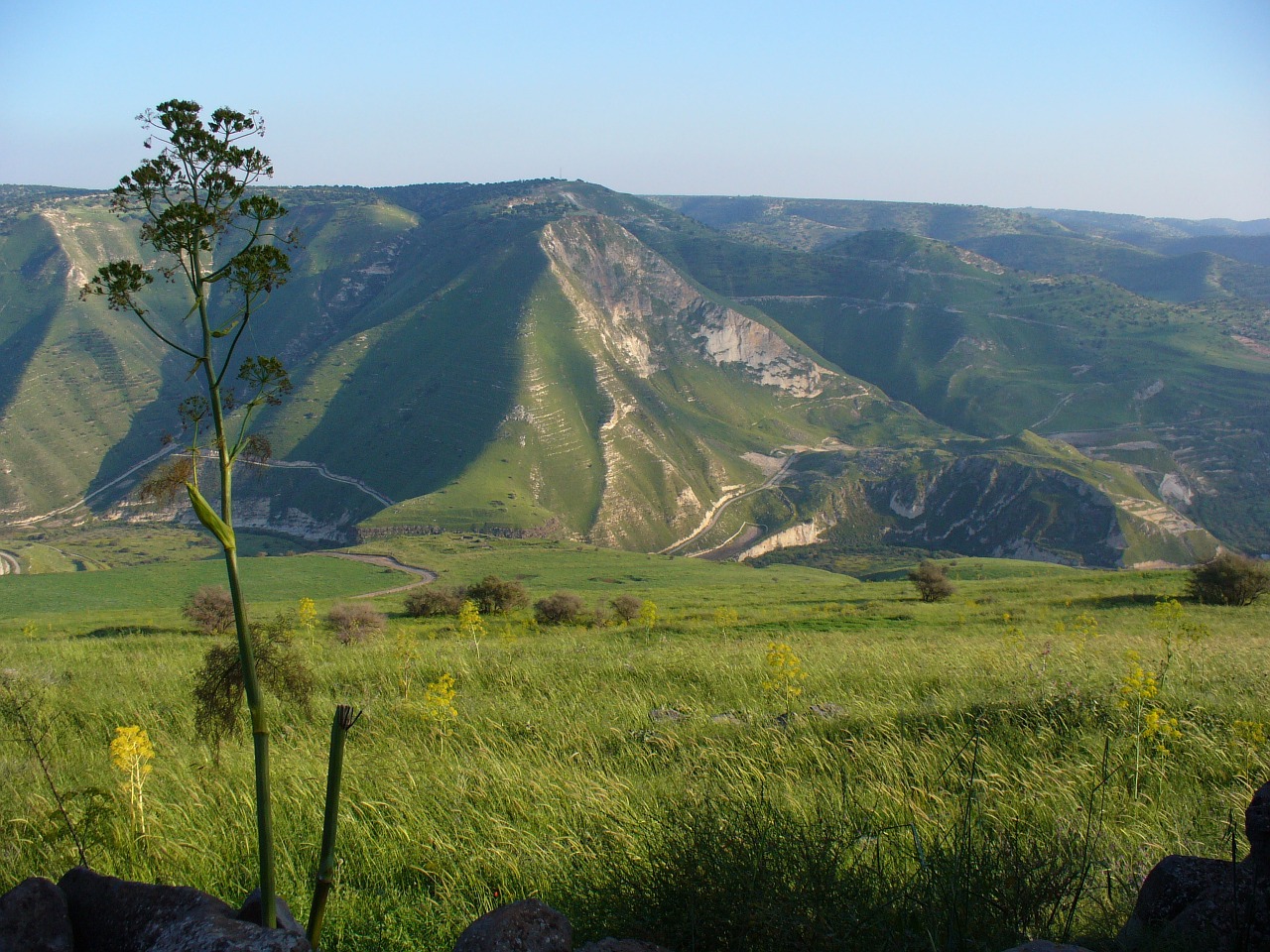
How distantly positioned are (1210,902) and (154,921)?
399 centimetres

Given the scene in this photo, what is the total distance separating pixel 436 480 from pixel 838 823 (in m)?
155

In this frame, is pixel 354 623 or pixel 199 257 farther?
pixel 354 623

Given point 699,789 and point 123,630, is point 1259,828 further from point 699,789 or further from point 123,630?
point 123,630

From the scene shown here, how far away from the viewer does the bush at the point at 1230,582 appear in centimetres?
3322

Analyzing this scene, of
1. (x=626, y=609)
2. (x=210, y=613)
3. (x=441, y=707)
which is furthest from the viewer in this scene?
(x=626, y=609)

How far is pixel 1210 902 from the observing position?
3.37 m

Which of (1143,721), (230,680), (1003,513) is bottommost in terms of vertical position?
(1003,513)

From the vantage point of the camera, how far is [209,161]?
3564 millimetres

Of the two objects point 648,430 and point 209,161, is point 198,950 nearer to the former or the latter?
point 209,161

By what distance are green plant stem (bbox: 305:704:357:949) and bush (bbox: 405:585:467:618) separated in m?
36.6

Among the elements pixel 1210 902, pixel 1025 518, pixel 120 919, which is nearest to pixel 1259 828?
pixel 1210 902

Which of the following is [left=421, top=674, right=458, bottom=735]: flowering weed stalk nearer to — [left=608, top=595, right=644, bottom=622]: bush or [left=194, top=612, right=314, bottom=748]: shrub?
[left=194, top=612, right=314, bottom=748]: shrub

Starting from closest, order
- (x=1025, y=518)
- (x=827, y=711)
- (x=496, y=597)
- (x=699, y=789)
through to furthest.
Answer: (x=699, y=789) → (x=827, y=711) → (x=496, y=597) → (x=1025, y=518)

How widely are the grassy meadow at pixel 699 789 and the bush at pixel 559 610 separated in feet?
70.7
